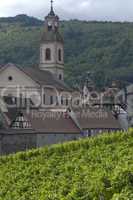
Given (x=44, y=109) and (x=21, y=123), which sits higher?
(x=44, y=109)

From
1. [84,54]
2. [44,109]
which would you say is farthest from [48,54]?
[84,54]

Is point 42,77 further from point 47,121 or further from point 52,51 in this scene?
point 47,121

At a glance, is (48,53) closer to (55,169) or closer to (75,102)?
(75,102)

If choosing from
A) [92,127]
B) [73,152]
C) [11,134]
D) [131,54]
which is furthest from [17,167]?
[131,54]

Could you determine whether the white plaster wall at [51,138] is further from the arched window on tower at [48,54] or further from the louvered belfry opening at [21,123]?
the arched window on tower at [48,54]

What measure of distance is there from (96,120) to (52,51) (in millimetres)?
27900

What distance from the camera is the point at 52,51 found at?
10112cm

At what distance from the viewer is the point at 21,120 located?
65000mm

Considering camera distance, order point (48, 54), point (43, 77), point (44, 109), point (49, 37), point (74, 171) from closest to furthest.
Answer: point (74, 171)
point (44, 109)
point (43, 77)
point (48, 54)
point (49, 37)

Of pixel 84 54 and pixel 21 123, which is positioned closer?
pixel 21 123

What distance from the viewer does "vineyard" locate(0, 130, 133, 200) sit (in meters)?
20.1

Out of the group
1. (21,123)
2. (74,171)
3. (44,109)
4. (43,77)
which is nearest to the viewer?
(74,171)

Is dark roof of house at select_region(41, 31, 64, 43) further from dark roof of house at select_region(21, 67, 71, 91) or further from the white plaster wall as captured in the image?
the white plaster wall

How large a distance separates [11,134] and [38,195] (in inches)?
1435
